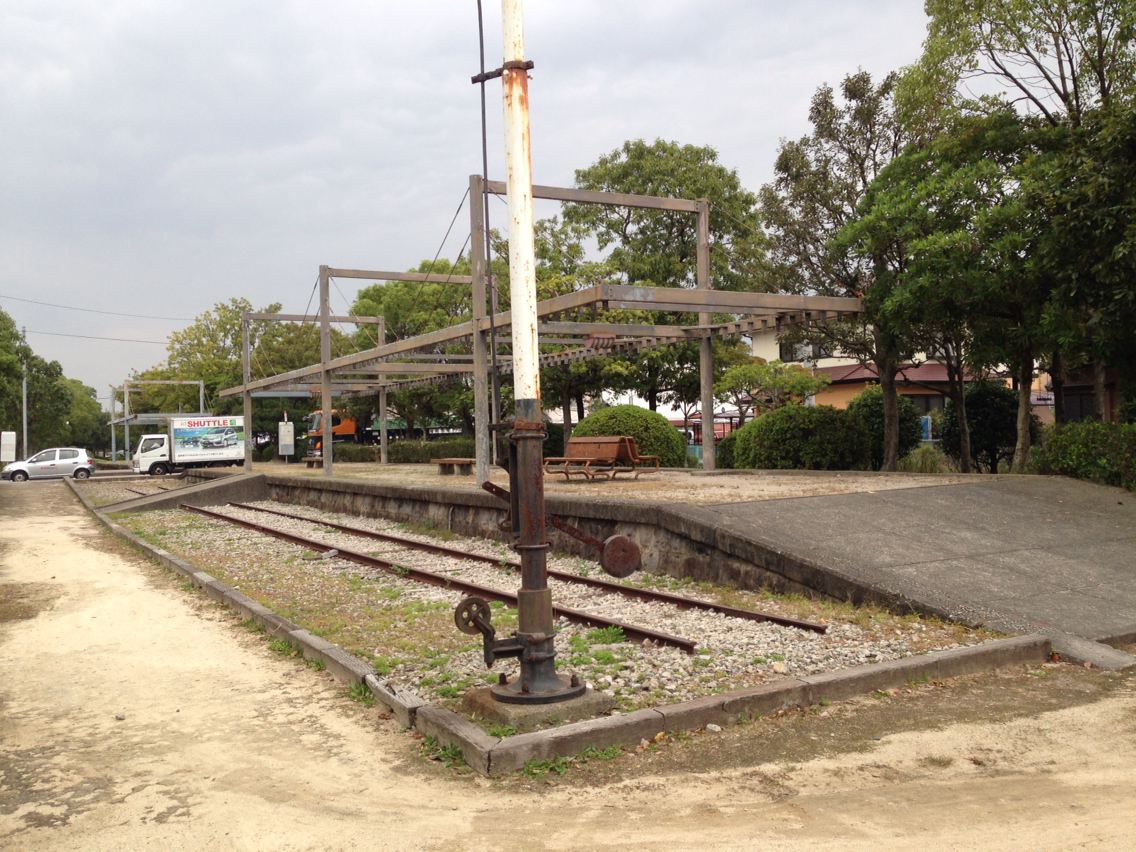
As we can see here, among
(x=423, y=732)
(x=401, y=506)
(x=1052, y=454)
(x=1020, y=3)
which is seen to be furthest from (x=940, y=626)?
(x=401, y=506)

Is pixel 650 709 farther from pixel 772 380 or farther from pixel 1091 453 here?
pixel 772 380

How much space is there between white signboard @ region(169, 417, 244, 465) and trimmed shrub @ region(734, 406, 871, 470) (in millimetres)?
27803

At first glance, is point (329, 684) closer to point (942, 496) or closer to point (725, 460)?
point (942, 496)

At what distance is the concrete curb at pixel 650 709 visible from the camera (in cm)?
445

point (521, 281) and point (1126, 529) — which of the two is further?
point (1126, 529)

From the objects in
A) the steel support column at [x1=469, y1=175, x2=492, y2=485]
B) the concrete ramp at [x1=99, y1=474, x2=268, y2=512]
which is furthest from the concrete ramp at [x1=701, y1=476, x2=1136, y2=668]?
the concrete ramp at [x1=99, y1=474, x2=268, y2=512]

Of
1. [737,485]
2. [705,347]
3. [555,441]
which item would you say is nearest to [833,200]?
[705,347]

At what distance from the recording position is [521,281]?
16.6 feet

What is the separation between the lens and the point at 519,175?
503 centimetres

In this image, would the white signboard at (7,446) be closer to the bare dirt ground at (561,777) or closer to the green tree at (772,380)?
the green tree at (772,380)

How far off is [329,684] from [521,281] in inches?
118

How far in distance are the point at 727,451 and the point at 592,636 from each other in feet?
50.4

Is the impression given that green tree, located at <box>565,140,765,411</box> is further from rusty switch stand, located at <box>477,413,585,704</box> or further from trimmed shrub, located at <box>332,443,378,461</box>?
rusty switch stand, located at <box>477,413,585,704</box>

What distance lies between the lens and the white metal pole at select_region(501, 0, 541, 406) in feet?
16.4
